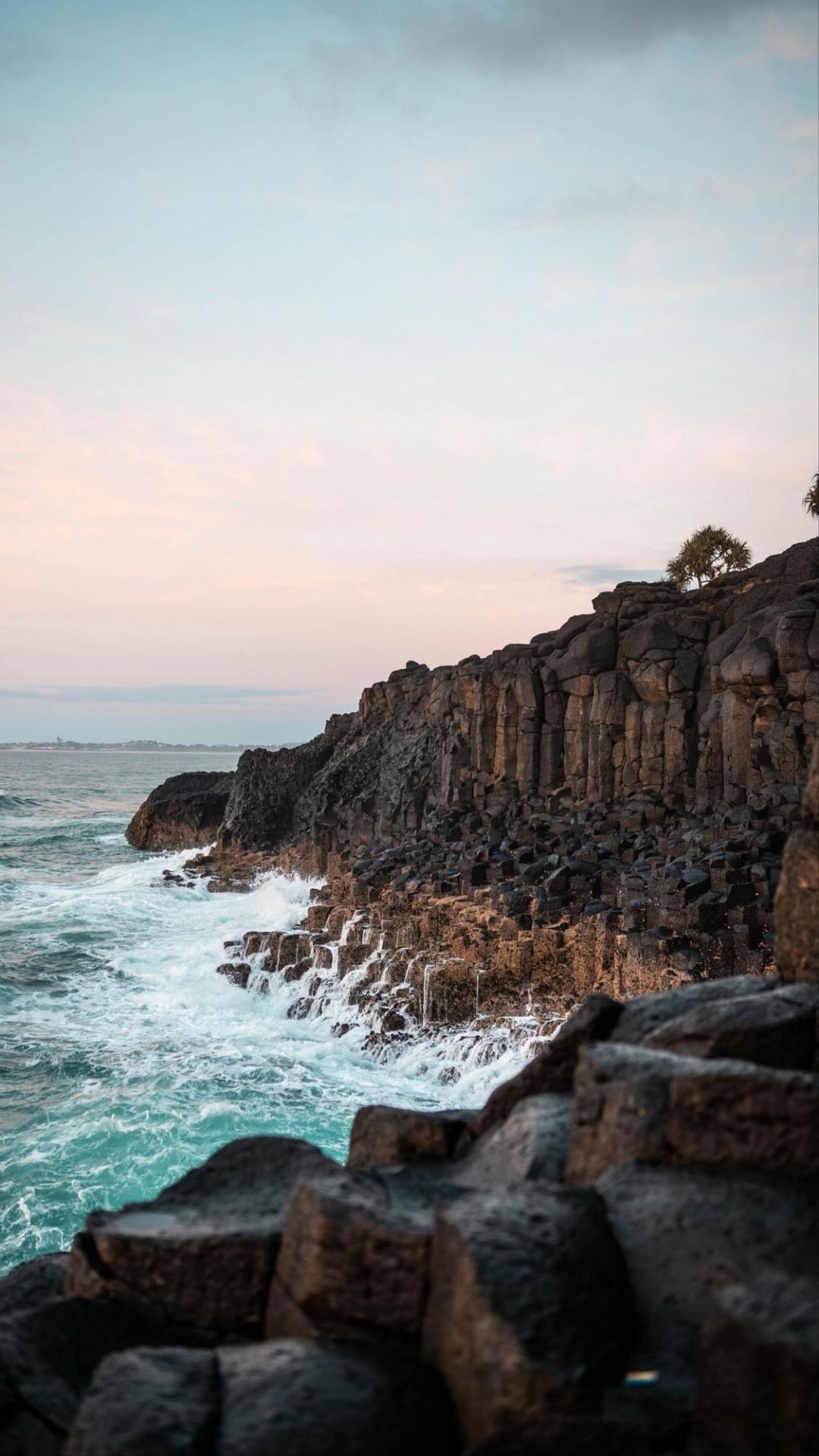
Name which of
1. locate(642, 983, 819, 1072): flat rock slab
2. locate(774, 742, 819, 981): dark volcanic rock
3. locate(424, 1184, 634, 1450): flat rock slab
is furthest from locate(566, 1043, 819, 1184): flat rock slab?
locate(774, 742, 819, 981): dark volcanic rock

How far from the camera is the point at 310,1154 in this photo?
5785mm

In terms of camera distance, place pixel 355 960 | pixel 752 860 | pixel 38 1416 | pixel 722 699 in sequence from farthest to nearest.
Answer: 1. pixel 722 699
2. pixel 355 960
3. pixel 752 860
4. pixel 38 1416

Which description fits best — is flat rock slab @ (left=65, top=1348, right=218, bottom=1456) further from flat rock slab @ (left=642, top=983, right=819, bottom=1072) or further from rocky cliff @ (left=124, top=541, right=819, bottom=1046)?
rocky cliff @ (left=124, top=541, right=819, bottom=1046)

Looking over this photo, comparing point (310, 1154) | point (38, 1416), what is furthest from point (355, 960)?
point (38, 1416)

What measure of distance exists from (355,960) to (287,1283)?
63.7 feet

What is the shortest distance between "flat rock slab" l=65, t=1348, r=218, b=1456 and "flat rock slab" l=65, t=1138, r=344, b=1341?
1.97 ft

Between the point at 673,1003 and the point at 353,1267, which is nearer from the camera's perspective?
the point at 353,1267

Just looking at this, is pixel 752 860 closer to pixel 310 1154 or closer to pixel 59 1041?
pixel 59 1041

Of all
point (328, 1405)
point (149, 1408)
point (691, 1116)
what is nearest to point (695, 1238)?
point (691, 1116)

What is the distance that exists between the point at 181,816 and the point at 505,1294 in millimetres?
58158

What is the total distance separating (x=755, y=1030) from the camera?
5133 mm

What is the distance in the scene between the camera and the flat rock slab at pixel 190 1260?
4.58 meters

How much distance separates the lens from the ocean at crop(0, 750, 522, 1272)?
13906mm

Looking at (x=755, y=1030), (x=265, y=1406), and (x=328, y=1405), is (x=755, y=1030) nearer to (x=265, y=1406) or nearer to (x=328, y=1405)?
(x=328, y=1405)
